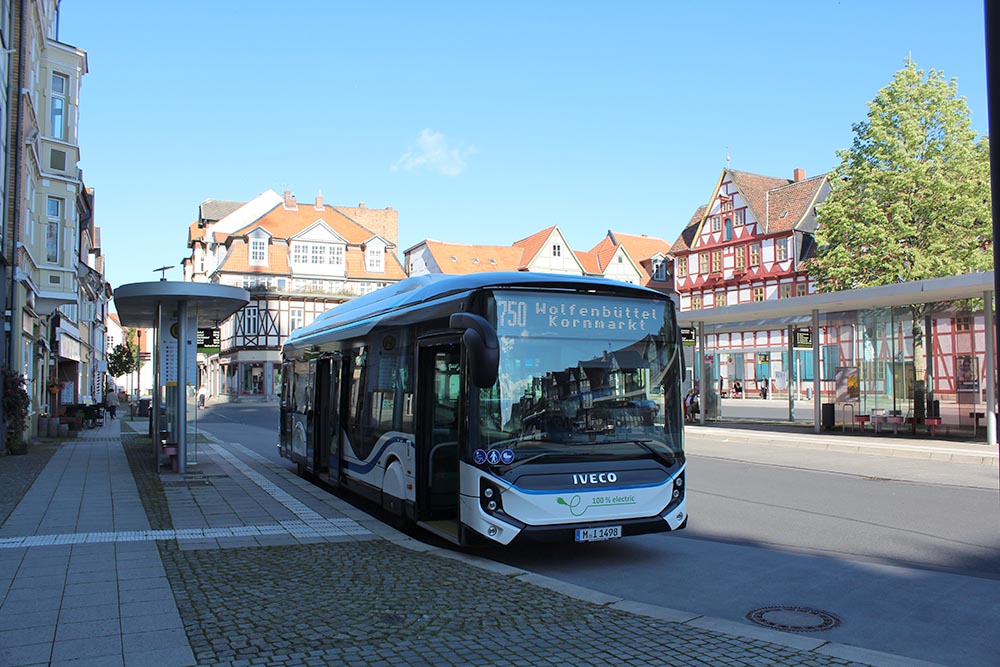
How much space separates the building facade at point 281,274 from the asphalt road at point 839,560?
179ft

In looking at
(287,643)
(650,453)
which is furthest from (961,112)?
(287,643)

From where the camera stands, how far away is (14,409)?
18.3 metres

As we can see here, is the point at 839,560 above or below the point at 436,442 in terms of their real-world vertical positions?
below

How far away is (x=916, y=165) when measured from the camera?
30.9m

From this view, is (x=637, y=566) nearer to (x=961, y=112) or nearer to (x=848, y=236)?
(x=848, y=236)

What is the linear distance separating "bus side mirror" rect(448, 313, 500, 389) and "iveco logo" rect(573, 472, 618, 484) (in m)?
1.40

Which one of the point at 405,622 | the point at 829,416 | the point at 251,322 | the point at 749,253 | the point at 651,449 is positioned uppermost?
the point at 749,253

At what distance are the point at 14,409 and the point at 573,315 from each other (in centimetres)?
1507

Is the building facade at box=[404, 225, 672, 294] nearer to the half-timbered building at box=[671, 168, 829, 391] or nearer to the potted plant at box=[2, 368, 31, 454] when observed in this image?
the half-timbered building at box=[671, 168, 829, 391]

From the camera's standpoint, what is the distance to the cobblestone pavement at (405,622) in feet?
16.4

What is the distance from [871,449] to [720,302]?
39645 mm

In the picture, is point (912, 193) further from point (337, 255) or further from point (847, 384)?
point (337, 255)

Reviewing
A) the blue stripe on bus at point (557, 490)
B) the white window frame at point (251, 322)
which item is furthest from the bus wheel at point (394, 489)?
the white window frame at point (251, 322)

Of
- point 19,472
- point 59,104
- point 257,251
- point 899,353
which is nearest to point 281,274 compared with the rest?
point 257,251
